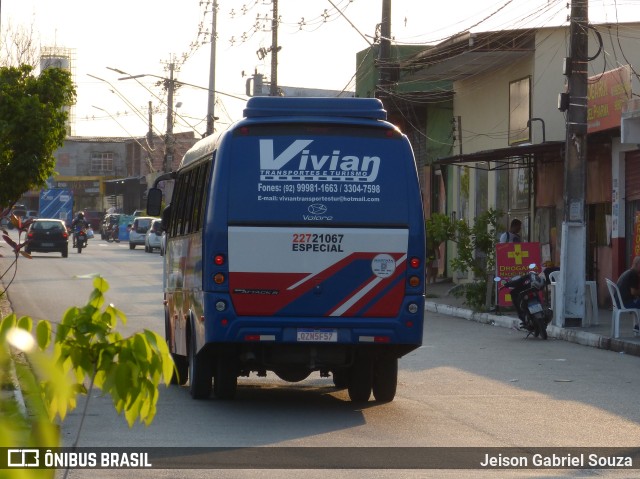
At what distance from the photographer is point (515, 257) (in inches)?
953

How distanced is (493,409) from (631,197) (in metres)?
15.6

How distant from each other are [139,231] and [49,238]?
1255 centimetres

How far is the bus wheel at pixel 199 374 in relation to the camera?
11.8 m

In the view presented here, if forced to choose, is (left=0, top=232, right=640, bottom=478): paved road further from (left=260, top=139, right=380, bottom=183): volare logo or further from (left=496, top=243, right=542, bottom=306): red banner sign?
(left=496, top=243, right=542, bottom=306): red banner sign

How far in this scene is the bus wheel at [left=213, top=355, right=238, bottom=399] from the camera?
11711 millimetres

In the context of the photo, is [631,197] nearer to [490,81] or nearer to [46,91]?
[490,81]

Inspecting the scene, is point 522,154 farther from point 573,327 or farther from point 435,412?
point 435,412

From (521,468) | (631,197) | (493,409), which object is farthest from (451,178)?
(521,468)

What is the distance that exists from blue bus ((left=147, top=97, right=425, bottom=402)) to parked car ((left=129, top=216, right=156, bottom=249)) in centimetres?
5096

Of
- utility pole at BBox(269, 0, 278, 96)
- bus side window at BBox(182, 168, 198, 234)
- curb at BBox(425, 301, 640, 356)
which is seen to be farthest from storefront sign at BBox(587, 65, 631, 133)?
utility pole at BBox(269, 0, 278, 96)

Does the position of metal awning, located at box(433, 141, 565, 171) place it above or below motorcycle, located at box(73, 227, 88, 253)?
above

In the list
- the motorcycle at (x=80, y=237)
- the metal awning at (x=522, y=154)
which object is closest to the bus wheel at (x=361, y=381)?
the metal awning at (x=522, y=154)

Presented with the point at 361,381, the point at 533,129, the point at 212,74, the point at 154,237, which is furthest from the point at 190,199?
the point at 154,237

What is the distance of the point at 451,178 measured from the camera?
3831 cm
